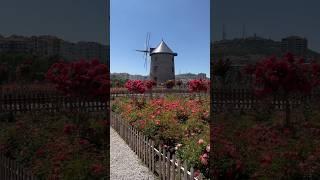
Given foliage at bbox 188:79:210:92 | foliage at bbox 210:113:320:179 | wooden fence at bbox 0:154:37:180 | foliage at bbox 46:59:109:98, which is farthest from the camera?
foliage at bbox 188:79:210:92

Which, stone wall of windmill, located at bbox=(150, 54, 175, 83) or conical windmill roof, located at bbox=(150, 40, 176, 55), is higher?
conical windmill roof, located at bbox=(150, 40, 176, 55)

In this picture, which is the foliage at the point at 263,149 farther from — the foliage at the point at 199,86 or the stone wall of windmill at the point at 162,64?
the stone wall of windmill at the point at 162,64

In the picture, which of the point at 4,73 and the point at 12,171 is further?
the point at 4,73

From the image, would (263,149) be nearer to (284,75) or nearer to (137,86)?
(284,75)

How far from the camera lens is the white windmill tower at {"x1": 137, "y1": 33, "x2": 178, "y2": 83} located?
4354cm

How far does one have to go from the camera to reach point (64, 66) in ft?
18.6

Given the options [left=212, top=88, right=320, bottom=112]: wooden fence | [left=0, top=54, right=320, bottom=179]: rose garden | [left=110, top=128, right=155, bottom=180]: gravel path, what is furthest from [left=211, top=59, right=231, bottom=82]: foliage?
[left=110, top=128, right=155, bottom=180]: gravel path

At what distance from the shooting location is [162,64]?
146 ft

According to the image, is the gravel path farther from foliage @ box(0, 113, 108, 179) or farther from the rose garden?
foliage @ box(0, 113, 108, 179)

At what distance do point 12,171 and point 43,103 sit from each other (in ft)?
4.12

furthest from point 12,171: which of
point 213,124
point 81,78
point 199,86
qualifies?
point 199,86

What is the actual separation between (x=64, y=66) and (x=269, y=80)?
10.6ft

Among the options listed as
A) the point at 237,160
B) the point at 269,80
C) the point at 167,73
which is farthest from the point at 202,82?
the point at 167,73

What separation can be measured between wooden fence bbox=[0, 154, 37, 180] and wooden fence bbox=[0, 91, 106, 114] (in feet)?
2.87
